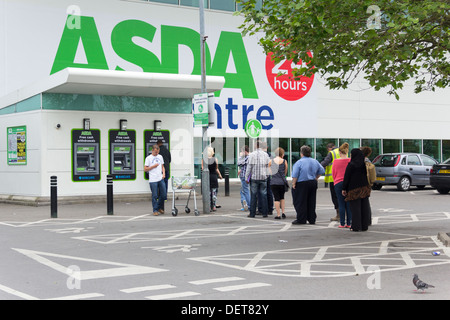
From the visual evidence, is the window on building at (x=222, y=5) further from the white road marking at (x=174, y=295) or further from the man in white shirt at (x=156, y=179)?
the white road marking at (x=174, y=295)

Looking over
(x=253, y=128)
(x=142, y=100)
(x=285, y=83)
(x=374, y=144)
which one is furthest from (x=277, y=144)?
(x=142, y=100)

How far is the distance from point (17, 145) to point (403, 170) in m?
15.3

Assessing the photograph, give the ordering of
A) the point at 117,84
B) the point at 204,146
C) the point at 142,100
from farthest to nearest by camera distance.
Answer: the point at 142,100 → the point at 117,84 → the point at 204,146

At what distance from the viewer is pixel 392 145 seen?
1330 inches

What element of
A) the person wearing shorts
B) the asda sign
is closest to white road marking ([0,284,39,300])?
the person wearing shorts

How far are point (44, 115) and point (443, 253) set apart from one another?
43.6ft

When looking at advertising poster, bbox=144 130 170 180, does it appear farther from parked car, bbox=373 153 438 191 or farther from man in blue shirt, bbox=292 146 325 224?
parked car, bbox=373 153 438 191

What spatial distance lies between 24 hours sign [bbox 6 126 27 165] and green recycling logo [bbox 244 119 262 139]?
34.1 feet

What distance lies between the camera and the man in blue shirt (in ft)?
43.5

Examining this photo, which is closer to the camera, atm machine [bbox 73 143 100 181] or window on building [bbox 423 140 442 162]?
atm machine [bbox 73 143 100 181]

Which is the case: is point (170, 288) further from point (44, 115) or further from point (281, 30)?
point (44, 115)

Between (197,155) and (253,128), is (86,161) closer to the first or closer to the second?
(197,155)

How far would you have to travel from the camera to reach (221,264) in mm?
8414
